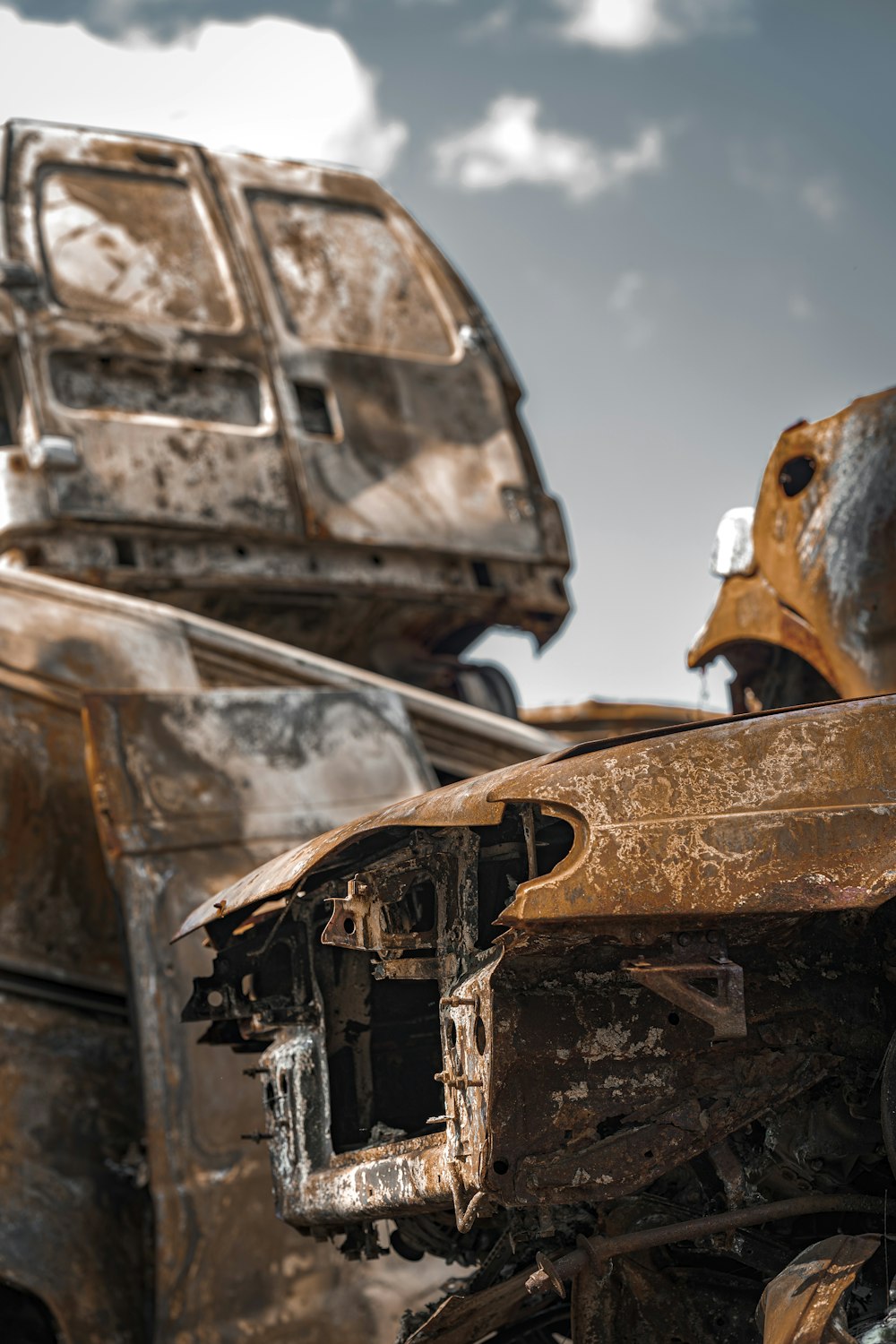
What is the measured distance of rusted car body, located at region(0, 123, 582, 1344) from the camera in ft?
15.3

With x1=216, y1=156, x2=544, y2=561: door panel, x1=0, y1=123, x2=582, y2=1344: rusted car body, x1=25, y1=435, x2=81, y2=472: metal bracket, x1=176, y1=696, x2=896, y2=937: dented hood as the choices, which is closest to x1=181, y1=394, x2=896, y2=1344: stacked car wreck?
x1=176, y1=696, x2=896, y2=937: dented hood

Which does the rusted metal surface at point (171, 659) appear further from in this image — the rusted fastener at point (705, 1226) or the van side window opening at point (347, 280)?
the rusted fastener at point (705, 1226)

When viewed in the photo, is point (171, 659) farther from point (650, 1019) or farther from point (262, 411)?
point (650, 1019)

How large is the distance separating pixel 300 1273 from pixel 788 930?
2.41 metres

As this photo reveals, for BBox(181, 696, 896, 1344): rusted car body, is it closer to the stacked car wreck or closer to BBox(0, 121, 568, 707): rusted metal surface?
the stacked car wreck

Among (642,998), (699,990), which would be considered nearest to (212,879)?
(642,998)

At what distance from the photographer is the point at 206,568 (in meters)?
6.95

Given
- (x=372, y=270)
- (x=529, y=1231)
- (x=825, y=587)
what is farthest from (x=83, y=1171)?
(x=372, y=270)

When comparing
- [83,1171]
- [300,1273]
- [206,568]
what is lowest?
[300,1273]

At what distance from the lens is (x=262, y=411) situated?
7.35 m

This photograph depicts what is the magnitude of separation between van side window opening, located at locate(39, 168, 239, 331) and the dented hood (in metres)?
5.09

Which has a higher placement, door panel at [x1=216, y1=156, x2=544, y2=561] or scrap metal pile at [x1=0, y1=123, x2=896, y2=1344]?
door panel at [x1=216, y1=156, x2=544, y2=561]

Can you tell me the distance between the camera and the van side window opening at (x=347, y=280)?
7789 millimetres

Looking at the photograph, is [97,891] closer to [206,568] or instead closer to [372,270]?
[206,568]
